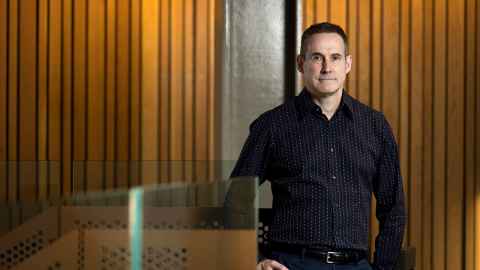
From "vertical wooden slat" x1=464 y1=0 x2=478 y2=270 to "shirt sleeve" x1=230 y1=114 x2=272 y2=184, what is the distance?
2.61m

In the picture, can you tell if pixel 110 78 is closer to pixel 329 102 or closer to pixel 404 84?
pixel 404 84

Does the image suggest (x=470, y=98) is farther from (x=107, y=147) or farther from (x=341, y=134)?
(x=341, y=134)

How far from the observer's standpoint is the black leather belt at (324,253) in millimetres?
2791

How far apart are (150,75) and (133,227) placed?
3.37 m

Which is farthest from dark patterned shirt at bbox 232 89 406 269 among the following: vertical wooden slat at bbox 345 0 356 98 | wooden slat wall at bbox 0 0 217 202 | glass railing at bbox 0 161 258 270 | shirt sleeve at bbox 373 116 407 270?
wooden slat wall at bbox 0 0 217 202

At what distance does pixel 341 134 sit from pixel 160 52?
264 cm

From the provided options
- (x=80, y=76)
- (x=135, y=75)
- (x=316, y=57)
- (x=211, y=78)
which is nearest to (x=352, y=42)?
(x=211, y=78)

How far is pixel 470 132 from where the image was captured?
530cm

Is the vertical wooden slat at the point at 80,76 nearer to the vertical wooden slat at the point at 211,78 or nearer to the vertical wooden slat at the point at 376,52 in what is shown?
the vertical wooden slat at the point at 211,78

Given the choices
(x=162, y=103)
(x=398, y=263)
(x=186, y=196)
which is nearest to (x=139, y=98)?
(x=162, y=103)

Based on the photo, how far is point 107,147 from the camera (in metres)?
5.45

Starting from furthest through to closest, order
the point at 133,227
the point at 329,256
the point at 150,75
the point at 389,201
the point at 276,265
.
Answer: the point at 150,75, the point at 389,201, the point at 329,256, the point at 276,265, the point at 133,227

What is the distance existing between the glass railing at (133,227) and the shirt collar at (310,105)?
0.73m

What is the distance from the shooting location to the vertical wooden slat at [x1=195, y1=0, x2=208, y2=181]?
538 centimetres
